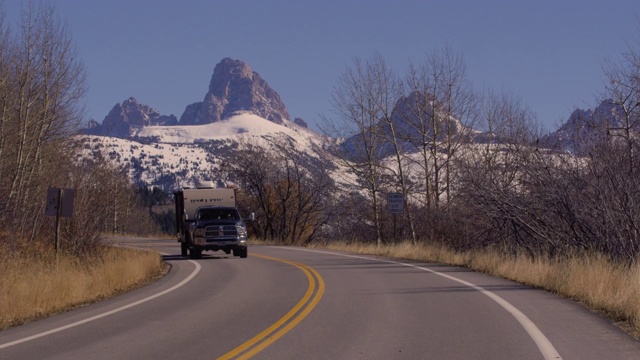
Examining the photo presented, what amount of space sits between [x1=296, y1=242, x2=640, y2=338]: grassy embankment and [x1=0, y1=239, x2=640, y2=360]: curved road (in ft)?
1.40

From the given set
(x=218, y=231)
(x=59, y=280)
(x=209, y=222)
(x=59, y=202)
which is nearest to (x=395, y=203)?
(x=218, y=231)

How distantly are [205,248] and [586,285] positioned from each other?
19.4m

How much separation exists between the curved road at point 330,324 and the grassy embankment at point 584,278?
0.43 m

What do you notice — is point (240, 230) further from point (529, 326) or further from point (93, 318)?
point (529, 326)

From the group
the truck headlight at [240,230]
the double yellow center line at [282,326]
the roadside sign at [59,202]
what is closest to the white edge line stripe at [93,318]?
the double yellow center line at [282,326]

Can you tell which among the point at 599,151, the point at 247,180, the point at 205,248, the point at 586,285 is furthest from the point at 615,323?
the point at 247,180

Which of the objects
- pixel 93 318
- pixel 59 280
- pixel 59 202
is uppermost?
pixel 59 202

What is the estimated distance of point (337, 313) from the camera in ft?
47.3

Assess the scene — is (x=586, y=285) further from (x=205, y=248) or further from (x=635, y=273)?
(x=205, y=248)

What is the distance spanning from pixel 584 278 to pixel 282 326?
7.41 metres

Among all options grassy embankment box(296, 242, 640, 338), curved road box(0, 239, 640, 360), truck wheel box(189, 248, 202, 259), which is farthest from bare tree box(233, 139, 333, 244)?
curved road box(0, 239, 640, 360)

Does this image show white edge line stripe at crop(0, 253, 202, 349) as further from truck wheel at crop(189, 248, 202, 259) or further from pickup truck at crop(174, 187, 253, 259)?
truck wheel at crop(189, 248, 202, 259)

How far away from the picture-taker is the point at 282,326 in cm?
1287

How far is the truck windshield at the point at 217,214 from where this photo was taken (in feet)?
111
